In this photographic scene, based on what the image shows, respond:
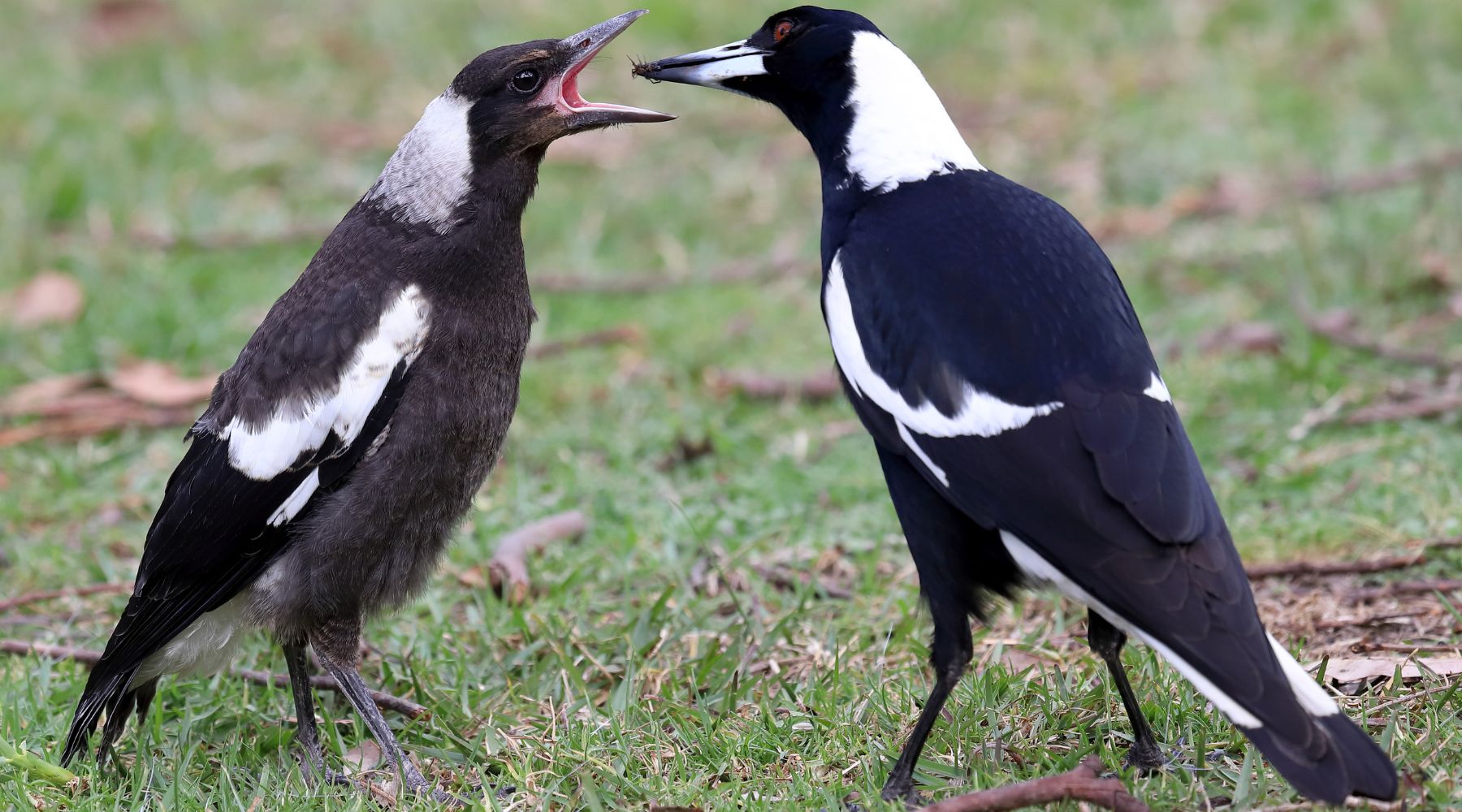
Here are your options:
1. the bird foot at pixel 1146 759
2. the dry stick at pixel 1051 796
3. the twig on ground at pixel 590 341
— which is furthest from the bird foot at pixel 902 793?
the twig on ground at pixel 590 341

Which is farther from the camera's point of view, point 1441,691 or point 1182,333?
point 1182,333

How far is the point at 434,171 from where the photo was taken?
307cm

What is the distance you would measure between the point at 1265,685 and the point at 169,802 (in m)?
1.79

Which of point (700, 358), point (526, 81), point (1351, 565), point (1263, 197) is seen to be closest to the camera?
point (526, 81)

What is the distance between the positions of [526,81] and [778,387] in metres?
1.67

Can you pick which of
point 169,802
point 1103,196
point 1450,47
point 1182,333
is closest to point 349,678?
point 169,802

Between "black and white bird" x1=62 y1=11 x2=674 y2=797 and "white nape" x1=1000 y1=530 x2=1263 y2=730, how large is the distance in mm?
1054

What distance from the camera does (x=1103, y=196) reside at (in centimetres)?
594

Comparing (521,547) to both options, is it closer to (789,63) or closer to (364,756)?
(364,756)

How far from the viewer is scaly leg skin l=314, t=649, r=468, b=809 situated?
8.98 ft

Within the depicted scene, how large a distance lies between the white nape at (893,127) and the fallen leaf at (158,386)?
8.25 ft

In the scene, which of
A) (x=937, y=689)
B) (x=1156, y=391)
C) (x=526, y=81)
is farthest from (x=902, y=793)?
(x=526, y=81)

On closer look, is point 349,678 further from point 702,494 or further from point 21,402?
point 21,402

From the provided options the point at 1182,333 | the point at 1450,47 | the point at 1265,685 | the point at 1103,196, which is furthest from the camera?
the point at 1450,47
